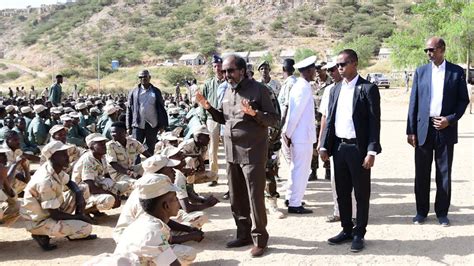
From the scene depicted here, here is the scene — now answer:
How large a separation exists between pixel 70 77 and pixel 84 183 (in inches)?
2123

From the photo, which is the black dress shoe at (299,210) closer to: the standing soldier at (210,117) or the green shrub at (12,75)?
the standing soldier at (210,117)

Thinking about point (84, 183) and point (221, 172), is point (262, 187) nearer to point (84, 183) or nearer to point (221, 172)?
point (84, 183)

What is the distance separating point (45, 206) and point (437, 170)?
394cm

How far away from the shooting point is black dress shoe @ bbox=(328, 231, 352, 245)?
4879 millimetres

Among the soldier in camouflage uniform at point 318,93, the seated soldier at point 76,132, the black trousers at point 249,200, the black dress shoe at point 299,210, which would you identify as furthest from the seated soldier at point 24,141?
the black trousers at point 249,200

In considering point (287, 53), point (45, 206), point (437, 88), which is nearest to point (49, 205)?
point (45, 206)

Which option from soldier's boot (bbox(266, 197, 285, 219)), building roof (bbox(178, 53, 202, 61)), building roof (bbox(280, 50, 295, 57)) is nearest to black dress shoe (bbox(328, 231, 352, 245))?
soldier's boot (bbox(266, 197, 285, 219))

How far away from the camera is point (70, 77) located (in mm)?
56719

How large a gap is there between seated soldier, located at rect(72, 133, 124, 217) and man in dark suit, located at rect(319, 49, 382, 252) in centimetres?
254

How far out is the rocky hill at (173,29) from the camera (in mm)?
69125

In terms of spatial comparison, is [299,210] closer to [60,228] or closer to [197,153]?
[197,153]

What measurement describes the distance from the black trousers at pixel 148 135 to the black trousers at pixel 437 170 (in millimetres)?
3999

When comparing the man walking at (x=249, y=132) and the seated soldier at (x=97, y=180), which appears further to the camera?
the seated soldier at (x=97, y=180)

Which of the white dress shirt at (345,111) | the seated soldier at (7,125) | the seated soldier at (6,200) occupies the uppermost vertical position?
the white dress shirt at (345,111)
